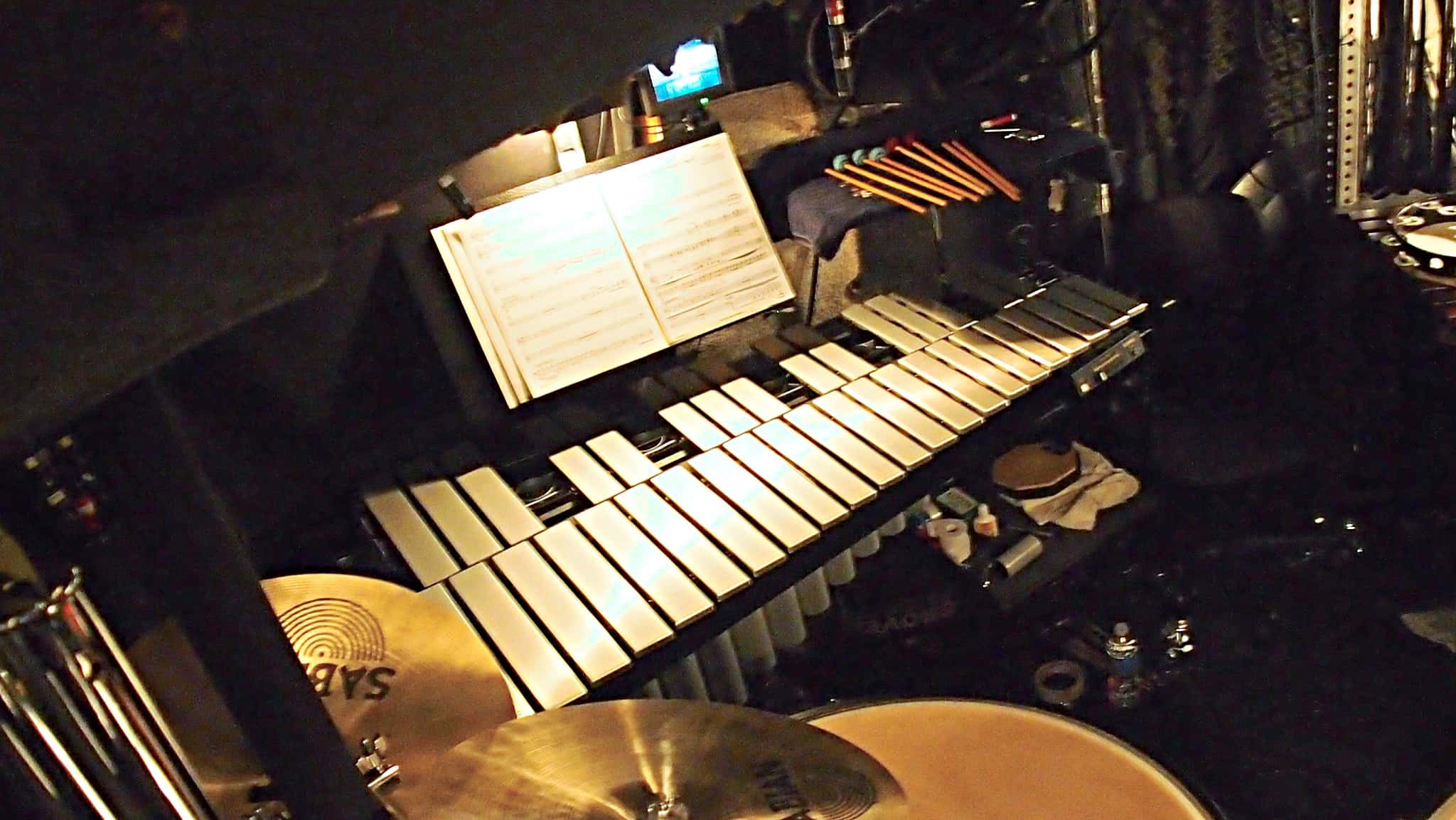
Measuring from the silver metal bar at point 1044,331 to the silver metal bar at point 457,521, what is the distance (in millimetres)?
1148

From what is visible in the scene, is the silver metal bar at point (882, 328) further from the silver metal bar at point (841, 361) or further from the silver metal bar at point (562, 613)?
the silver metal bar at point (562, 613)

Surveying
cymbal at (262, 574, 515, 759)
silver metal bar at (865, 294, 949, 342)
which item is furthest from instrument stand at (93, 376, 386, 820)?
silver metal bar at (865, 294, 949, 342)

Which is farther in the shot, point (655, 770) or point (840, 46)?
point (840, 46)

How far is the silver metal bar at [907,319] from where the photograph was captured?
2.17 meters

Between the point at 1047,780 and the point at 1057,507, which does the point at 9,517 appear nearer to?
the point at 1047,780

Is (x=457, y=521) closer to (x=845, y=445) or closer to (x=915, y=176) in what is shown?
(x=845, y=445)

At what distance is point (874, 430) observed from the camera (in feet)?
6.17

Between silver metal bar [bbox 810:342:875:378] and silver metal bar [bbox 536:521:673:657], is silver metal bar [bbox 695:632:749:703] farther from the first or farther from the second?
silver metal bar [bbox 810:342:875:378]

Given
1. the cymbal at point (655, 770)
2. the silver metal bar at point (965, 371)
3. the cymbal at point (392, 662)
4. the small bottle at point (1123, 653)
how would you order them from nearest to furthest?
the cymbal at point (655, 770) < the cymbal at point (392, 662) < the silver metal bar at point (965, 371) < the small bottle at point (1123, 653)

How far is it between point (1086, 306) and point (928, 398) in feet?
1.69

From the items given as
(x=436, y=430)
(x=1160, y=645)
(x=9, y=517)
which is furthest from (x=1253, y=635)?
(x=9, y=517)

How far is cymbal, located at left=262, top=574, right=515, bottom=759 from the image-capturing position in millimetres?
1293

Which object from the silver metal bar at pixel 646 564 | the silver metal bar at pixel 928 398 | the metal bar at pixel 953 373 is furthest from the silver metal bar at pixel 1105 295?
the silver metal bar at pixel 646 564

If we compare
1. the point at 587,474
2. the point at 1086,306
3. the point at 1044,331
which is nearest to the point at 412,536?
the point at 587,474
